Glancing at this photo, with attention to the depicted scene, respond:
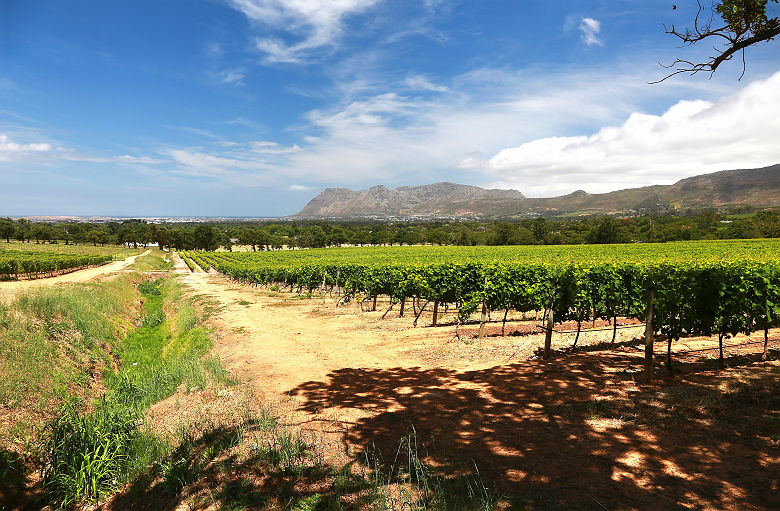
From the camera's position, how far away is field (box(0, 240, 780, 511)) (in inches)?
182

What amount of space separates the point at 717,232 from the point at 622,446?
11120 centimetres

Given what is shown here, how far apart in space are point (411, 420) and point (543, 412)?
2.32 meters

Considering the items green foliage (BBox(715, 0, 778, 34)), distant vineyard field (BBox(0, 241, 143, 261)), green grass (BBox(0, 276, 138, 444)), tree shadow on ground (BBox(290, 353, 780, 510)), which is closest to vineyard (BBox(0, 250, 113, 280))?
distant vineyard field (BBox(0, 241, 143, 261))

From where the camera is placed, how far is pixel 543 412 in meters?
6.63

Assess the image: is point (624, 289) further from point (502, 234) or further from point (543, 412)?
point (502, 234)

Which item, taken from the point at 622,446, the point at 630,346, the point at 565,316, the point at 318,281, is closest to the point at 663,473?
the point at 622,446

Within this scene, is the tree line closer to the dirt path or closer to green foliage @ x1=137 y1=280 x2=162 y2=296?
the dirt path

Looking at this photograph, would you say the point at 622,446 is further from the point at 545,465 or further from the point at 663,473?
the point at 545,465

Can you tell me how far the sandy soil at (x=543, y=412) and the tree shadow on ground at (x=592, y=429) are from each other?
0.02m

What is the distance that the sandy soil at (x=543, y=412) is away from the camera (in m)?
4.46

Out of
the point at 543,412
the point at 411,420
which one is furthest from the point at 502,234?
the point at 411,420

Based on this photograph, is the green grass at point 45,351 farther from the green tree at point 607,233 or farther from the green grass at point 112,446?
the green tree at point 607,233

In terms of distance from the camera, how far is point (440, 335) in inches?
565

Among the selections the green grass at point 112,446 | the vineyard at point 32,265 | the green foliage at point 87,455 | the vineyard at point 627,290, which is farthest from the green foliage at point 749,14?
the vineyard at point 32,265
